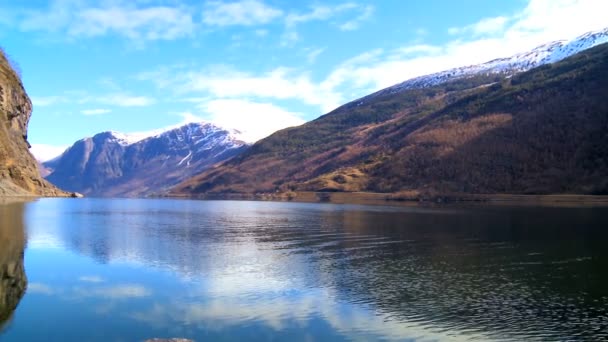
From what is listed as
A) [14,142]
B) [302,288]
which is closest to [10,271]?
[302,288]

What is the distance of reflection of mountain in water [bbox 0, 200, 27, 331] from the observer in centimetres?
2860

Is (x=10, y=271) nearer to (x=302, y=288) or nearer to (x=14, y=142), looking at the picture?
(x=302, y=288)

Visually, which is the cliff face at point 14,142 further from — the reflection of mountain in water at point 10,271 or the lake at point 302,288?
the lake at point 302,288

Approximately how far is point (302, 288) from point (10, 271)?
71.0 feet

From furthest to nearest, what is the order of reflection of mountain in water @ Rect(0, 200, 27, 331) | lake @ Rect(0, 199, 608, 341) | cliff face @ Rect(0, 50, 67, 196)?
cliff face @ Rect(0, 50, 67, 196), reflection of mountain in water @ Rect(0, 200, 27, 331), lake @ Rect(0, 199, 608, 341)

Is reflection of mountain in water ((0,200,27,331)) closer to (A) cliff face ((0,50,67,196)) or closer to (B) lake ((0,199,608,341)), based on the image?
(B) lake ((0,199,608,341))

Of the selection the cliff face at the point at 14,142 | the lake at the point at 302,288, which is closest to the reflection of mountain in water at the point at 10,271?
the lake at the point at 302,288

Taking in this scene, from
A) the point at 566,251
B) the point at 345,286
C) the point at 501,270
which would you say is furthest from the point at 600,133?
the point at 345,286

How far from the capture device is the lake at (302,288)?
25297 millimetres

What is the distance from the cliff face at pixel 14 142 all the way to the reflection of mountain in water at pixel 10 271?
92384mm

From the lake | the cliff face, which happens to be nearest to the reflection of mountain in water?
the lake

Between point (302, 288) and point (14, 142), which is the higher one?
point (14, 142)

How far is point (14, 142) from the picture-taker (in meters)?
162

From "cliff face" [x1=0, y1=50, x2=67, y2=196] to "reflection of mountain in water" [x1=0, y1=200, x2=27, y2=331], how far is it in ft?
303
